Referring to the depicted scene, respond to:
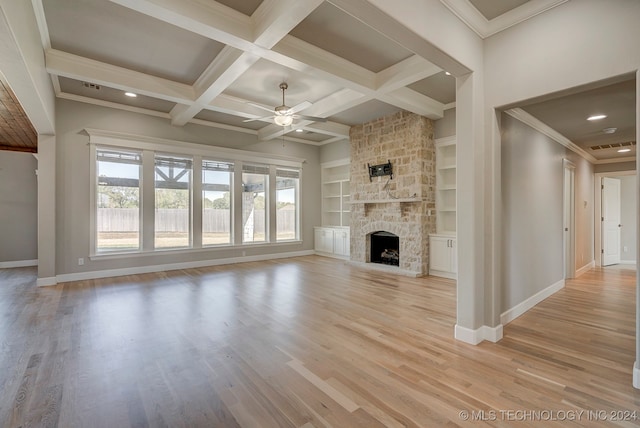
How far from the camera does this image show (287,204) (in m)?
8.31

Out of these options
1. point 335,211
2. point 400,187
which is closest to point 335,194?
point 335,211

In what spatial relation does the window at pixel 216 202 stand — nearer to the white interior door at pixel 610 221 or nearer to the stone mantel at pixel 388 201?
the stone mantel at pixel 388 201

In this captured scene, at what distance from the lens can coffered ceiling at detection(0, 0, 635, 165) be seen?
2.73 meters

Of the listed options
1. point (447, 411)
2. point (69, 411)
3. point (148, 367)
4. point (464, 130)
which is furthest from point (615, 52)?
point (69, 411)

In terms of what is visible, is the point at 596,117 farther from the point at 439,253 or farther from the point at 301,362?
the point at 301,362

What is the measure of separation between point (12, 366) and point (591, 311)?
6.26 m

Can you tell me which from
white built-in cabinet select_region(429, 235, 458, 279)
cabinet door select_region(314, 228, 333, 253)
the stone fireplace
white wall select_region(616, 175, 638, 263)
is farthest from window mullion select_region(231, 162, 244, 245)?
white wall select_region(616, 175, 638, 263)

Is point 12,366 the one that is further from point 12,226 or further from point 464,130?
point 12,226

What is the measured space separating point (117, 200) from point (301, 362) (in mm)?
5366

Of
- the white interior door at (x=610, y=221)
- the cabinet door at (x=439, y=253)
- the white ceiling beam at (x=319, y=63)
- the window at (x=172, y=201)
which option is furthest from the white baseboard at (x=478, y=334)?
the white interior door at (x=610, y=221)

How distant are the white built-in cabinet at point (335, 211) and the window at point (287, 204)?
2.54 feet

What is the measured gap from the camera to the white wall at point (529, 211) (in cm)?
327

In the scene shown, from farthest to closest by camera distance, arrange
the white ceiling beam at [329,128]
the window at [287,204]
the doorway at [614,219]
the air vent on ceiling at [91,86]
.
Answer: the window at [287,204]
the doorway at [614,219]
the white ceiling beam at [329,128]
the air vent on ceiling at [91,86]

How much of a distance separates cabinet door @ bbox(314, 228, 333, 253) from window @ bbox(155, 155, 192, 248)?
3.56 m
